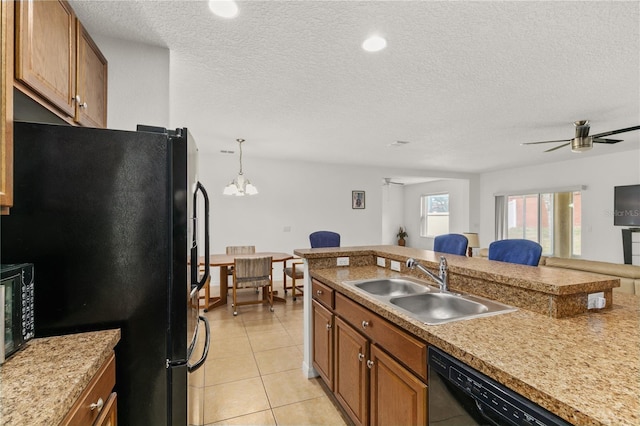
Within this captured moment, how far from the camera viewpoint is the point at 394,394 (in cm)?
136

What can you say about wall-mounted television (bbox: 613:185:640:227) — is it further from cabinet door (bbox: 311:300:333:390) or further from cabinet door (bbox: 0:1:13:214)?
cabinet door (bbox: 0:1:13:214)

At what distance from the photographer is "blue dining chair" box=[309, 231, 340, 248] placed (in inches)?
188

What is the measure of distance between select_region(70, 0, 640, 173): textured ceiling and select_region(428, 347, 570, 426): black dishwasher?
174 centimetres

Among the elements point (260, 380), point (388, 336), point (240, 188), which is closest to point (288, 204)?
point (240, 188)

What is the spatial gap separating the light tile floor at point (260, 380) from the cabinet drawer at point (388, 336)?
0.76m

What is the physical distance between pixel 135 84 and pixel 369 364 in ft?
7.34

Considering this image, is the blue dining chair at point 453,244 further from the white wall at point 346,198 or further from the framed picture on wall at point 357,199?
the framed picture on wall at point 357,199

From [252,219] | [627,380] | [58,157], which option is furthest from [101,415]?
[252,219]

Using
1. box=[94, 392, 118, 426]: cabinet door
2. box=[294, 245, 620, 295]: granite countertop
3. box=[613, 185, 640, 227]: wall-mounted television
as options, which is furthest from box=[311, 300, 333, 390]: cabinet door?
box=[613, 185, 640, 227]: wall-mounted television

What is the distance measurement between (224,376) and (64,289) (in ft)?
5.63

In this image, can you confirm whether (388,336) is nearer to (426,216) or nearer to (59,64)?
(59,64)

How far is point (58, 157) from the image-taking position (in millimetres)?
1148

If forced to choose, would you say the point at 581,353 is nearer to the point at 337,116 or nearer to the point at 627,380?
the point at 627,380

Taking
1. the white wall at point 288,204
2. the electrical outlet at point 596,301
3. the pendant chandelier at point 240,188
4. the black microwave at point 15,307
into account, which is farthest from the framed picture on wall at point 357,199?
the black microwave at point 15,307
